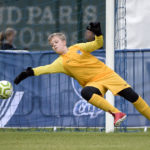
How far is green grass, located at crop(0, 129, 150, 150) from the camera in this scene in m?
7.33

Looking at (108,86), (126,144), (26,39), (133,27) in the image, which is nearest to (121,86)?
(108,86)

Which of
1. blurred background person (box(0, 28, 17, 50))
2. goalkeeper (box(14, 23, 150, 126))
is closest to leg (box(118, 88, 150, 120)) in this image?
goalkeeper (box(14, 23, 150, 126))

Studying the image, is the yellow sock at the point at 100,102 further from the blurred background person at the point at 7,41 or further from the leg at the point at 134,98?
the blurred background person at the point at 7,41

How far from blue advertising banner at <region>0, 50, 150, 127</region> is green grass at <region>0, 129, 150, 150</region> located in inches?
48.5

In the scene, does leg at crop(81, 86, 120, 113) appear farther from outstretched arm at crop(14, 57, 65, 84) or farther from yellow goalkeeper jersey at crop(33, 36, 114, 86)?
outstretched arm at crop(14, 57, 65, 84)

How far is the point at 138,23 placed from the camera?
12.1m

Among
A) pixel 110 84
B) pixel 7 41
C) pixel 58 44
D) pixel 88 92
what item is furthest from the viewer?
pixel 7 41

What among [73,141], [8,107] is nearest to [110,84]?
[73,141]

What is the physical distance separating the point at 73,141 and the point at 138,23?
4.53 meters

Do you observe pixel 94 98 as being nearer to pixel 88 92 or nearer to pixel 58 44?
pixel 88 92

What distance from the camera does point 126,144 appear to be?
764cm

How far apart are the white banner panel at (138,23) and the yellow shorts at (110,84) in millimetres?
3433

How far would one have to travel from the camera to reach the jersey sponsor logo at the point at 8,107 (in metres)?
10.7

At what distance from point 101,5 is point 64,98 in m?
3.15
